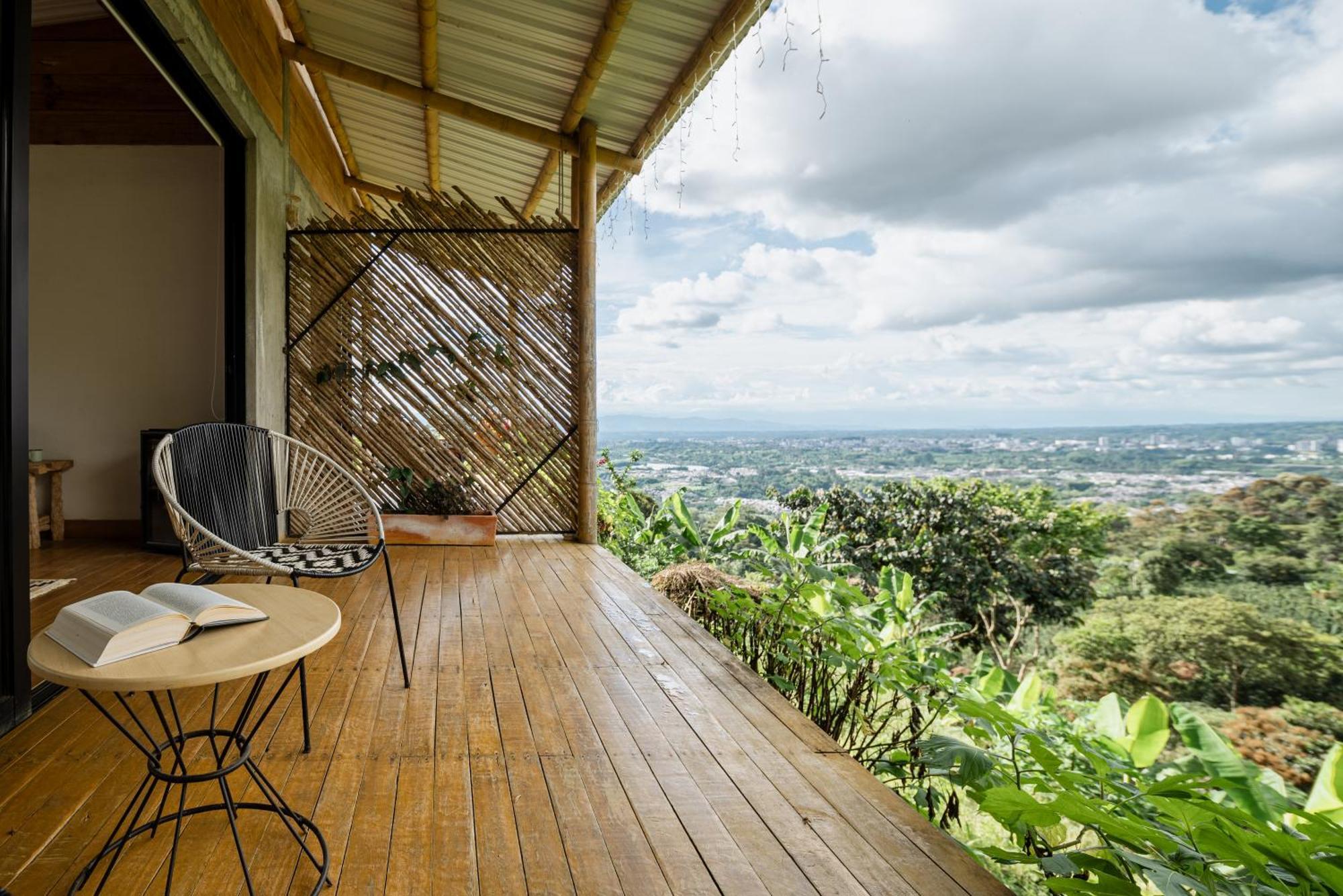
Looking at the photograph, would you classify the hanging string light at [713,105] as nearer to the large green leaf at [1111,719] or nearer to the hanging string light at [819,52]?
the hanging string light at [819,52]

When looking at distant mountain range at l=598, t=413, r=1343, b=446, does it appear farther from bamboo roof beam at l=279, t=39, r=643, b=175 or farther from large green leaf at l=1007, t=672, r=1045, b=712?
large green leaf at l=1007, t=672, r=1045, b=712

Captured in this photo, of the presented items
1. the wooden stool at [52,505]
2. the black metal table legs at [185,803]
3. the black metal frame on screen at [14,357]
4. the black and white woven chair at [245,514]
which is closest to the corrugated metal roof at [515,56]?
the black metal frame on screen at [14,357]

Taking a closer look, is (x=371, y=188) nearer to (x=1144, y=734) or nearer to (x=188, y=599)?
(x=188, y=599)

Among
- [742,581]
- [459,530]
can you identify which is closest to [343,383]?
[459,530]

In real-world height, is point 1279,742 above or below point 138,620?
below

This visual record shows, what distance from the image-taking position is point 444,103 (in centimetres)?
508

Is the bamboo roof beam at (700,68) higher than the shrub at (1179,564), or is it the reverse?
the bamboo roof beam at (700,68)

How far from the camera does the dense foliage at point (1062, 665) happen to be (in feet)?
4.16

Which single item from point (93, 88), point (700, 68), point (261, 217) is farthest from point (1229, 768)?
point (93, 88)

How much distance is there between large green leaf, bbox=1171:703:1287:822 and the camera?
204 cm

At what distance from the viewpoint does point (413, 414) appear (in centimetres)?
520

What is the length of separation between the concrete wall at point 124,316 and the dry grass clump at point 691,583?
3.19 m

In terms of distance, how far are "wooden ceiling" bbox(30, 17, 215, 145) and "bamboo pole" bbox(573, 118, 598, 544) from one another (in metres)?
2.44

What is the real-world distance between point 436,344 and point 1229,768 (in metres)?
4.75
